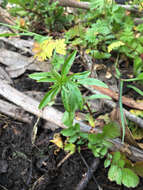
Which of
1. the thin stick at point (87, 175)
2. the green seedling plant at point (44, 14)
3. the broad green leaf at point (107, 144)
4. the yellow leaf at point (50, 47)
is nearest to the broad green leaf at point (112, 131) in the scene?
the broad green leaf at point (107, 144)

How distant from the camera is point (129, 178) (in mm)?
1504

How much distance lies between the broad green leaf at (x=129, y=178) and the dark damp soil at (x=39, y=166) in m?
0.18

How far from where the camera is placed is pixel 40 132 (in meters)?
1.96

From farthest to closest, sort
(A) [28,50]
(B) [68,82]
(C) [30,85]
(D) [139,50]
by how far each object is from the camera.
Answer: (A) [28,50] < (C) [30,85] < (D) [139,50] < (B) [68,82]

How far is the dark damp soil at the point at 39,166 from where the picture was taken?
1648 millimetres

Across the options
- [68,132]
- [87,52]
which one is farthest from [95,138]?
[87,52]

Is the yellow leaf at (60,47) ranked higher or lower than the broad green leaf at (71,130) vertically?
higher

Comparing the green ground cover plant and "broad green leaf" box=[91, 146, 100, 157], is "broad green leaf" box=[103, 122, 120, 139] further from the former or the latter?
"broad green leaf" box=[91, 146, 100, 157]

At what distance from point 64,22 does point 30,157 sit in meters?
2.20

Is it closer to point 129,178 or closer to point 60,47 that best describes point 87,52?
point 60,47

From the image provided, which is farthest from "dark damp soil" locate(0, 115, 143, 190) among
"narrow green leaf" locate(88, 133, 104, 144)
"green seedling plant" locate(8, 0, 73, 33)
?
"green seedling plant" locate(8, 0, 73, 33)

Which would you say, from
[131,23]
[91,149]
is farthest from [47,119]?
[131,23]

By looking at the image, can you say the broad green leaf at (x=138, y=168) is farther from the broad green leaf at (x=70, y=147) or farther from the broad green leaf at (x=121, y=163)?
the broad green leaf at (x=70, y=147)

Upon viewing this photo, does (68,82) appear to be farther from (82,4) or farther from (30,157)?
(82,4)
